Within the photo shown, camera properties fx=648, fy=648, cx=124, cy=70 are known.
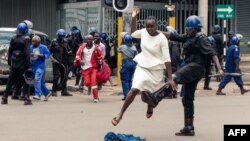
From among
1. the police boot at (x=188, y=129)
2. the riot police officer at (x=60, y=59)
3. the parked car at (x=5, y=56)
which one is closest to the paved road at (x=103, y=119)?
the police boot at (x=188, y=129)

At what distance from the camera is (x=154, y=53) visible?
385 inches

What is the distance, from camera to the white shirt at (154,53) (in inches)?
384

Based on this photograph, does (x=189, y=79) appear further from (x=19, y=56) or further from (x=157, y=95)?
(x=19, y=56)

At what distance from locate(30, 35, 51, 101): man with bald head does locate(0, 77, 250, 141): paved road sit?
1.35 feet

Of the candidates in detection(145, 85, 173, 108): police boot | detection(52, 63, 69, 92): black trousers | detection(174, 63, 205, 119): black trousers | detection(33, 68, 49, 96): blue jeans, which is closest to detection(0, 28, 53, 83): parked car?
detection(52, 63, 69, 92): black trousers

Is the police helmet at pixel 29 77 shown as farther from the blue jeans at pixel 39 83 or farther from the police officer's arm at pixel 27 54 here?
the blue jeans at pixel 39 83

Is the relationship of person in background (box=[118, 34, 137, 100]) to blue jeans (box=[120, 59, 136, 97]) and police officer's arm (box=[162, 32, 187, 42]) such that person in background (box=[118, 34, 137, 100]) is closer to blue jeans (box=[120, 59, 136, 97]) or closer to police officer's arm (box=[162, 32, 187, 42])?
blue jeans (box=[120, 59, 136, 97])

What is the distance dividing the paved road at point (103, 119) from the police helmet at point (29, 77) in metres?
0.51

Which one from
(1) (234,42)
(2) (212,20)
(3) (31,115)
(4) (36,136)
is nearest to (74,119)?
(3) (31,115)

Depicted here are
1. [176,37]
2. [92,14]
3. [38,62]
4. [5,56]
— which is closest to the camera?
[176,37]

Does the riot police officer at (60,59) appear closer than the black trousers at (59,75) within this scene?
Yes

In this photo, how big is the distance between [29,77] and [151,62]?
556 cm

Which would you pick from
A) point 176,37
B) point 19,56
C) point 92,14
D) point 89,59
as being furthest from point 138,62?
point 92,14

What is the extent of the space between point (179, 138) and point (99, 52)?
6007 millimetres
